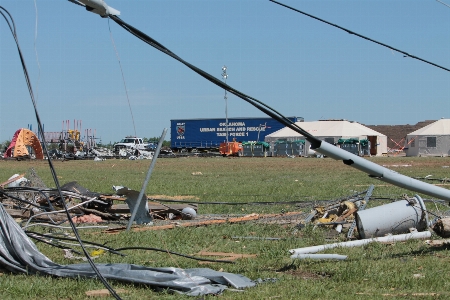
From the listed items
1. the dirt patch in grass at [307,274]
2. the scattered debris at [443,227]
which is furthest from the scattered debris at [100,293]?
the scattered debris at [443,227]

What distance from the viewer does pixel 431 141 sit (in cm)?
6375

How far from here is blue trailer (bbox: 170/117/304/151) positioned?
81750 mm

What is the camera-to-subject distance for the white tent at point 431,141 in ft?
206

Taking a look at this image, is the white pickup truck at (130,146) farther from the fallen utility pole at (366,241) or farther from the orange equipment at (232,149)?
the fallen utility pole at (366,241)

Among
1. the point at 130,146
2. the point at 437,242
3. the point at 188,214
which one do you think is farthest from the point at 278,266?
the point at 130,146

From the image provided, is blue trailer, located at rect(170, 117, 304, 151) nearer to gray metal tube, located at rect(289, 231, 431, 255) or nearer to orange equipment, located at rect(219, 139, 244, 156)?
orange equipment, located at rect(219, 139, 244, 156)

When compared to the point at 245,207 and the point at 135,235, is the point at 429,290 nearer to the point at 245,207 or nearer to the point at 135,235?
the point at 135,235

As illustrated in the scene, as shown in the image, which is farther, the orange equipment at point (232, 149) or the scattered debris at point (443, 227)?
the orange equipment at point (232, 149)

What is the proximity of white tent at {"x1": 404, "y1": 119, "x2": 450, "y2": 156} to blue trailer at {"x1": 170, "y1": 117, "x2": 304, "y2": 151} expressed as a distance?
19625 millimetres

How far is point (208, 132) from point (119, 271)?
76.7 meters

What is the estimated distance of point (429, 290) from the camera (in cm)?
647

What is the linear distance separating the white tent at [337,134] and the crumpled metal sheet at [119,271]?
58.5 meters

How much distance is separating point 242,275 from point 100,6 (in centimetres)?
306

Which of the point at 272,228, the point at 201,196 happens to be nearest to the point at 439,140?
the point at 201,196
